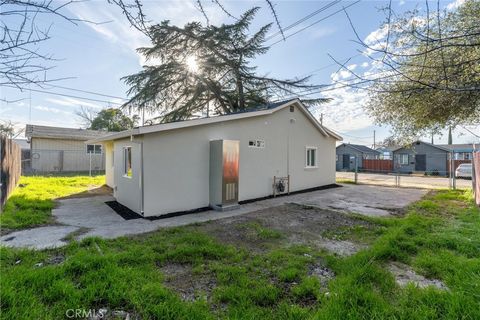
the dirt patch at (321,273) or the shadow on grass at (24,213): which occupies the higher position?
the shadow on grass at (24,213)

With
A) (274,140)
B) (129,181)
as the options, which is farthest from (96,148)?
(274,140)

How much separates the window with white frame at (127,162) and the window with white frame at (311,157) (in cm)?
731

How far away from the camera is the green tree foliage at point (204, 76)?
1278cm

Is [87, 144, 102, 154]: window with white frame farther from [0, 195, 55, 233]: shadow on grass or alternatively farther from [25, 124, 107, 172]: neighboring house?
[0, 195, 55, 233]: shadow on grass

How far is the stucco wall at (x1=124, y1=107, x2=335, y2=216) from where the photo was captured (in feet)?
20.9

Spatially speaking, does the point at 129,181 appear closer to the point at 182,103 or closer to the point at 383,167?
the point at 182,103

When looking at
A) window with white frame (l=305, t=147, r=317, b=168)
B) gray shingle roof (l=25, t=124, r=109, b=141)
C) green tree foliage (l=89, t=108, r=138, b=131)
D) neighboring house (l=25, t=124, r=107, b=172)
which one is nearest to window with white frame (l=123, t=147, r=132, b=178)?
window with white frame (l=305, t=147, r=317, b=168)

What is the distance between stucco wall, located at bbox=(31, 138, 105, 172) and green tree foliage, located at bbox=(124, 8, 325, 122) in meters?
7.72

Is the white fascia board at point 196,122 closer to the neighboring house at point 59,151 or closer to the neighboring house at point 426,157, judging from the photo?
the neighboring house at point 59,151

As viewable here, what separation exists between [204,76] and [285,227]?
38.6ft

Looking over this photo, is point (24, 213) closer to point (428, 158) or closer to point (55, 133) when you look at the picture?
point (55, 133)

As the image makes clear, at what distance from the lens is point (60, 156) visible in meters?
17.4

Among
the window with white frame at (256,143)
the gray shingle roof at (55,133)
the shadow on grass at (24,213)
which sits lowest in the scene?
the shadow on grass at (24,213)

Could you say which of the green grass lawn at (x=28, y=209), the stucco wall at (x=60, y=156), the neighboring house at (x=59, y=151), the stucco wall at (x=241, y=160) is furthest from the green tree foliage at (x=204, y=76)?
the stucco wall at (x=60, y=156)
